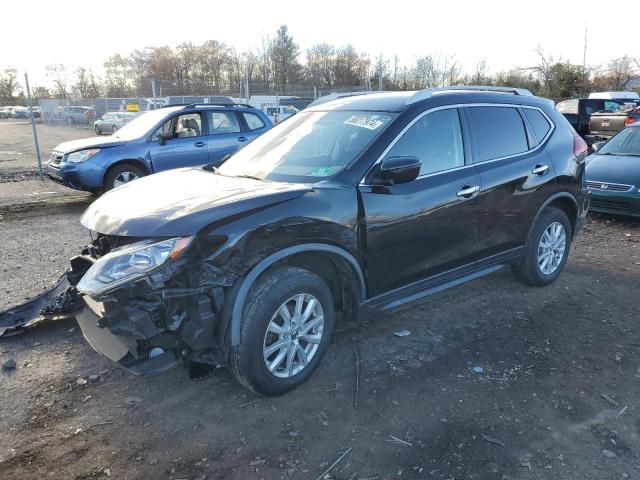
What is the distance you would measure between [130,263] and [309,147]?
1728mm

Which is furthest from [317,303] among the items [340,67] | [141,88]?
[340,67]

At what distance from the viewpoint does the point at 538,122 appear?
16.2 ft

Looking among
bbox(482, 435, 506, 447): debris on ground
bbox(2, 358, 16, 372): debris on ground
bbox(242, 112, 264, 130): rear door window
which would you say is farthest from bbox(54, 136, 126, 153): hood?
bbox(482, 435, 506, 447): debris on ground

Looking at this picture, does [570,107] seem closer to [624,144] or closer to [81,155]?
[624,144]

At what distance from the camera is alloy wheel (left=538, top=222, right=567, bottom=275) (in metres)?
5.06

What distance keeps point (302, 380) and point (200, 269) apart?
3.51 feet

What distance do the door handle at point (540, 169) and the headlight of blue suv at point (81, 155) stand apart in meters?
7.27

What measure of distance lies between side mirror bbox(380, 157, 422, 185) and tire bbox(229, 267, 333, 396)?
0.85 meters

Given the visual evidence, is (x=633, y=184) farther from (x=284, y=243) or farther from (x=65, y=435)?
(x=65, y=435)

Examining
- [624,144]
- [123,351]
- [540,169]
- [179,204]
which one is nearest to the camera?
[123,351]

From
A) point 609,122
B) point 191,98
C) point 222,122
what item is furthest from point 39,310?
point 191,98

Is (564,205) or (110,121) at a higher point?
(110,121)

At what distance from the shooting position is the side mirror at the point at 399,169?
3.43m

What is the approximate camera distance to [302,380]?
337 cm
